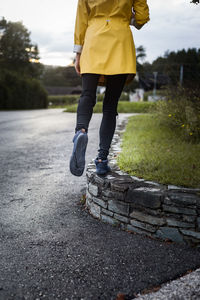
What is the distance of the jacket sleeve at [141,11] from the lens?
9.48ft

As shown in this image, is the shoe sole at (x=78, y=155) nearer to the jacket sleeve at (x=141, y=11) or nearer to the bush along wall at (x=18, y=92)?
the jacket sleeve at (x=141, y=11)

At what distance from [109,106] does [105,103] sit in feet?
0.18

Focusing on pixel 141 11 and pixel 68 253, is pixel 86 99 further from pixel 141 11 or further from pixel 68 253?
pixel 68 253

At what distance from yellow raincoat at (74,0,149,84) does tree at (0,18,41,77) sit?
40.3 m

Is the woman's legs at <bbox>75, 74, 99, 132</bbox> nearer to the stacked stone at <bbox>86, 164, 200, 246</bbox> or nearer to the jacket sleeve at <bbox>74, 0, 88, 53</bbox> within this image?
the jacket sleeve at <bbox>74, 0, 88, 53</bbox>

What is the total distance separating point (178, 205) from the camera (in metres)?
2.57

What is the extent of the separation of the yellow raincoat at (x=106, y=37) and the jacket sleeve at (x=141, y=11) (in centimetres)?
7

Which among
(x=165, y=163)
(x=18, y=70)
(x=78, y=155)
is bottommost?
(x=165, y=163)

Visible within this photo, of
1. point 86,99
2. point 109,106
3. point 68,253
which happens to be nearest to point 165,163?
point 109,106

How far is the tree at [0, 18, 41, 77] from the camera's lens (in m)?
41.1

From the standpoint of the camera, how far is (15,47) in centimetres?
4191

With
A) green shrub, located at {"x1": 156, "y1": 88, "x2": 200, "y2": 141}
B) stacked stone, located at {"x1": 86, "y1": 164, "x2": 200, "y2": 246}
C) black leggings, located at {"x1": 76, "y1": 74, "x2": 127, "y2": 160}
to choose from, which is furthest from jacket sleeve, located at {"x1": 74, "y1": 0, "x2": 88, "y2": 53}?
green shrub, located at {"x1": 156, "y1": 88, "x2": 200, "y2": 141}

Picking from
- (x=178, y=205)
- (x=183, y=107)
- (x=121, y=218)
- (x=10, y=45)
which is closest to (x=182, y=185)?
(x=178, y=205)

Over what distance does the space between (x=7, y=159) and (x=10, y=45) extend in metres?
40.4
